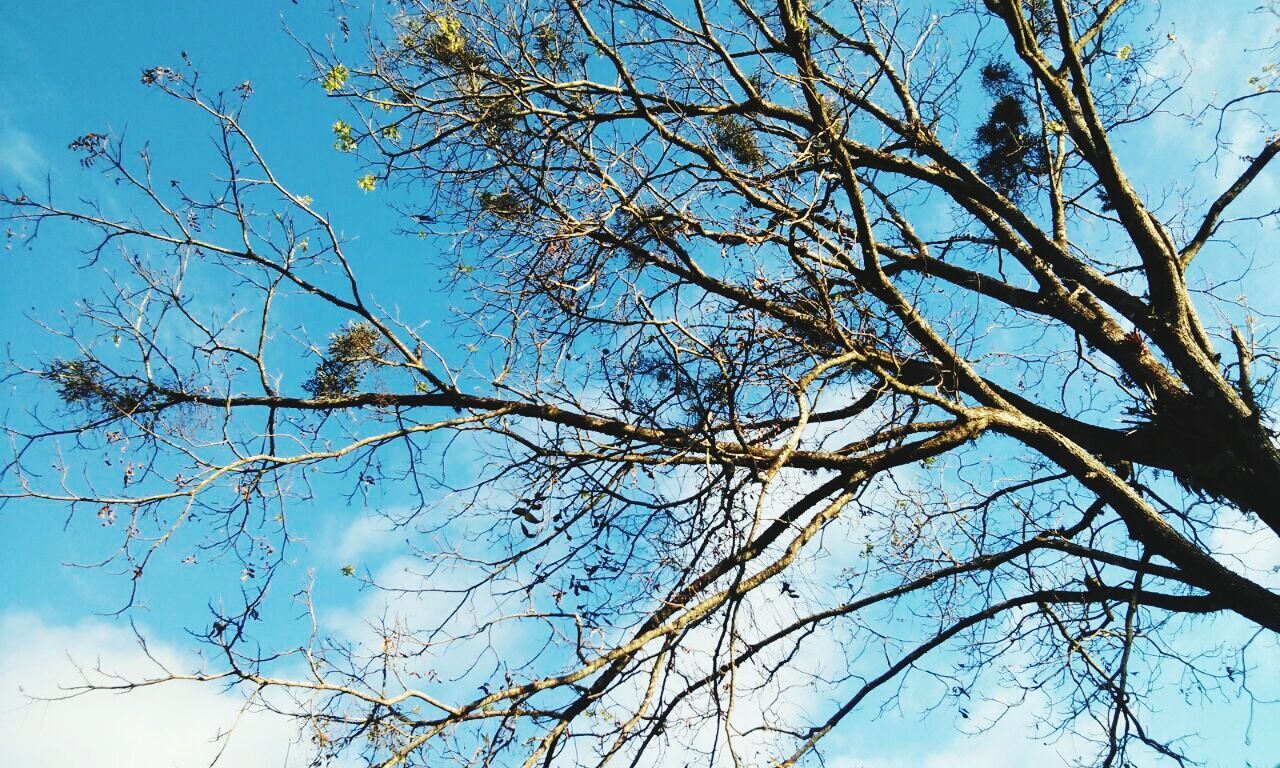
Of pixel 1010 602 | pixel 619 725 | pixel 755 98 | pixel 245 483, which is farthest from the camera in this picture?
pixel 755 98

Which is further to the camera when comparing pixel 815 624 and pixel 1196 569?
pixel 815 624

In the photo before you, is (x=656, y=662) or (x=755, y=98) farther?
(x=755, y=98)

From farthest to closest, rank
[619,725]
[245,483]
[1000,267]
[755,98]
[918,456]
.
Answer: [1000,267] → [755,98] → [918,456] → [245,483] → [619,725]

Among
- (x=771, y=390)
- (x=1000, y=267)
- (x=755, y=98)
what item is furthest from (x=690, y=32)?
(x=1000, y=267)

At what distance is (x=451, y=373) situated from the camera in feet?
16.2

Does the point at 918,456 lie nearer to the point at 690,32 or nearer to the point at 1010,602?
the point at 1010,602

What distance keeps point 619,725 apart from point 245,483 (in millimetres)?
2406

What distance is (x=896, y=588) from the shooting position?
554 centimetres

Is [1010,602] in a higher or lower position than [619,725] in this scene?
higher

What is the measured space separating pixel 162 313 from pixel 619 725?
3.28 metres

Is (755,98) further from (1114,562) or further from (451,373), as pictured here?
(1114,562)

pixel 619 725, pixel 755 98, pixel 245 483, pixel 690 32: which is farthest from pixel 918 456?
pixel 245 483

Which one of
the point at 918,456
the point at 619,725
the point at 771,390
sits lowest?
the point at 619,725

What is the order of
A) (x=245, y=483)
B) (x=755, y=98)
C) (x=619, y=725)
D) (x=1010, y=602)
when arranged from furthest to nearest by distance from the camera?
(x=755, y=98) → (x=1010, y=602) → (x=245, y=483) → (x=619, y=725)
